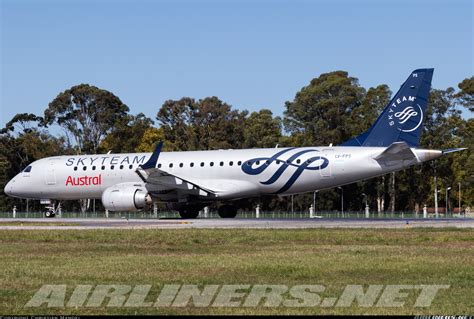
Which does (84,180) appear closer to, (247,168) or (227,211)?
(227,211)

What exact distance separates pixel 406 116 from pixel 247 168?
8.70 meters

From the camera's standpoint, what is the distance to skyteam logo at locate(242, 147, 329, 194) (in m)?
46.1

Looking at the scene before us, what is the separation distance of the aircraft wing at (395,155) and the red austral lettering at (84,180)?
16848 mm

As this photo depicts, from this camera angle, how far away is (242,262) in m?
20.7

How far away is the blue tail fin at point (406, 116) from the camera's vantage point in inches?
1817

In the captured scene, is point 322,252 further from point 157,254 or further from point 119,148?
point 119,148

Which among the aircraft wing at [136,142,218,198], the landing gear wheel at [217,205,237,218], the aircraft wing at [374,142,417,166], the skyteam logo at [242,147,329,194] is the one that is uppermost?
the aircraft wing at [374,142,417,166]

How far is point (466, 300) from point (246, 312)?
3793 millimetres

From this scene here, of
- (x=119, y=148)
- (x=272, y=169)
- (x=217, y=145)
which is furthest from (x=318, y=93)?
(x=272, y=169)

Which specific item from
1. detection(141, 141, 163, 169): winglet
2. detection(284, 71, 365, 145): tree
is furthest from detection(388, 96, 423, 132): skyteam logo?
detection(284, 71, 365, 145): tree

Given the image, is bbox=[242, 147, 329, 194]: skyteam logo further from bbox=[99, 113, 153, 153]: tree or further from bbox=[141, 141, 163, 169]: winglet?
bbox=[99, 113, 153, 153]: tree

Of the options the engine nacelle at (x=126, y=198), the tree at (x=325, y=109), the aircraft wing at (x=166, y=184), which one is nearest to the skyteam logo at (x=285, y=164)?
the aircraft wing at (x=166, y=184)

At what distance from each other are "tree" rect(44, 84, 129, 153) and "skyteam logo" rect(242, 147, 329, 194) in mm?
60561

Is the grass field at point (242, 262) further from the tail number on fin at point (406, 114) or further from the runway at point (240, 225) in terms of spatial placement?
the tail number on fin at point (406, 114)
